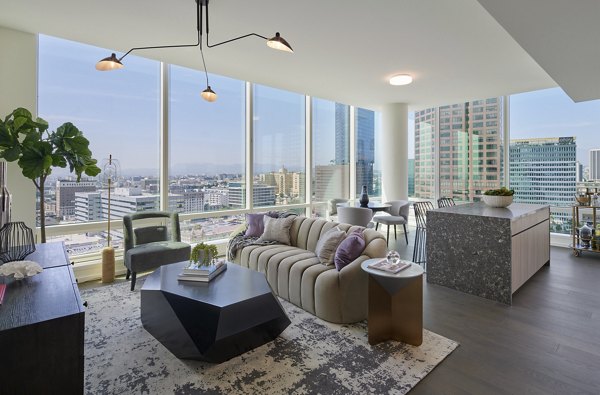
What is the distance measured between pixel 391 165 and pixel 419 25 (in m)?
4.06

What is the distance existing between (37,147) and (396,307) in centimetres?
379

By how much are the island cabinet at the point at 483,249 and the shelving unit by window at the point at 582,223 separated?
184 centimetres

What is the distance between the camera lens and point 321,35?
355 centimetres

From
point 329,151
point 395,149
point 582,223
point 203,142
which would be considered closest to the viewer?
point 203,142

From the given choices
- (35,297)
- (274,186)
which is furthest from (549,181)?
(35,297)

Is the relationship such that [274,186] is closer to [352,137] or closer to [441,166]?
[352,137]

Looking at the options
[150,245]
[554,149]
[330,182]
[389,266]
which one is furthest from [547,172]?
[150,245]

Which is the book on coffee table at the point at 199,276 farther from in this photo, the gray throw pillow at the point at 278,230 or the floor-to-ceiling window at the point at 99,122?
the floor-to-ceiling window at the point at 99,122

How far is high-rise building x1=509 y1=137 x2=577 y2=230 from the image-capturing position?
6039 millimetres

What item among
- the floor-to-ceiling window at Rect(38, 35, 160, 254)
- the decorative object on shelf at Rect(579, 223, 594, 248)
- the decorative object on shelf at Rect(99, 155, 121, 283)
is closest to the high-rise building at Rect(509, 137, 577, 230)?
the decorative object on shelf at Rect(579, 223, 594, 248)

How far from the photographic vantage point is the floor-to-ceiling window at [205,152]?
502 cm

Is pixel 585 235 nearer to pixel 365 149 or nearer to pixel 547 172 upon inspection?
pixel 547 172

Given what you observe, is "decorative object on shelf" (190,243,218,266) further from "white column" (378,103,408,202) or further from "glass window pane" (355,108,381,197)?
"glass window pane" (355,108,381,197)

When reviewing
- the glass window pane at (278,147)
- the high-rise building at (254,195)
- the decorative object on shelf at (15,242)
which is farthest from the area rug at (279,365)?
the glass window pane at (278,147)
